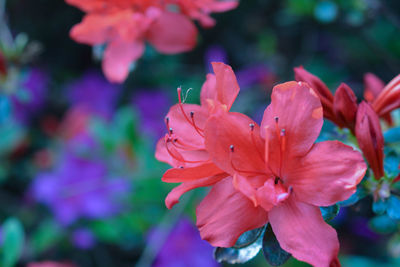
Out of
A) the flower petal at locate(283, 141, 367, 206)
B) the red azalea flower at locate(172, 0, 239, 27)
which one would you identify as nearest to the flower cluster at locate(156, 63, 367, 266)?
the flower petal at locate(283, 141, 367, 206)

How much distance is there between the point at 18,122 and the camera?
2.05m

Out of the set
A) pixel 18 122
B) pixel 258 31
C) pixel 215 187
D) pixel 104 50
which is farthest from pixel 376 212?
pixel 18 122

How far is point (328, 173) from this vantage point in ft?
2.48

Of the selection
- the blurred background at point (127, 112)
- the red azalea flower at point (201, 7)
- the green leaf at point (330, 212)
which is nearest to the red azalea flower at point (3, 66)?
the blurred background at point (127, 112)

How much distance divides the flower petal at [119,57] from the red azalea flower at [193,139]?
40 cm

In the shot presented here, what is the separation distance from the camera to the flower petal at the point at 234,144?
0.77m

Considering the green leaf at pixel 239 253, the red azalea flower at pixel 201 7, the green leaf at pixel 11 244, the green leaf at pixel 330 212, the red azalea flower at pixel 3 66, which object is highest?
the red azalea flower at pixel 201 7

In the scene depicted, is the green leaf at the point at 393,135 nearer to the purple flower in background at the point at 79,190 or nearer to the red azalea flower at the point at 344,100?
the red azalea flower at the point at 344,100

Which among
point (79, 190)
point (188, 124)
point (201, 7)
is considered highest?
point (201, 7)

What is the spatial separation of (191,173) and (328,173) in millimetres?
245

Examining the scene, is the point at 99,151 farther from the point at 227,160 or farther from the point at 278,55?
the point at 227,160

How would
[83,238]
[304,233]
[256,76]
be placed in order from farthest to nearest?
1. [256,76]
2. [83,238]
3. [304,233]

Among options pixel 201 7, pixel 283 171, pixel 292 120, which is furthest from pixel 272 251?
pixel 201 7

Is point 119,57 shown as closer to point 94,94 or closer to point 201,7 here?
point 201,7
